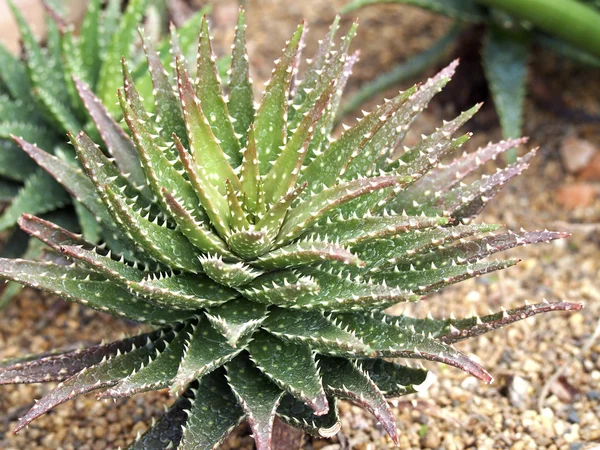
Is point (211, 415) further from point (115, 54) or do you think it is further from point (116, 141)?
point (115, 54)

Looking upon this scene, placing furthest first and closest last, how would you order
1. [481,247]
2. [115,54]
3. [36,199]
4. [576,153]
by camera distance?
[576,153] < [115,54] < [36,199] < [481,247]

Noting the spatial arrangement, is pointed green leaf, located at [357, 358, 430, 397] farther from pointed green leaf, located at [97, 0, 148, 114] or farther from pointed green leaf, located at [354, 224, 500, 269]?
pointed green leaf, located at [97, 0, 148, 114]

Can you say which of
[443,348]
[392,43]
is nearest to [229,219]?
[443,348]

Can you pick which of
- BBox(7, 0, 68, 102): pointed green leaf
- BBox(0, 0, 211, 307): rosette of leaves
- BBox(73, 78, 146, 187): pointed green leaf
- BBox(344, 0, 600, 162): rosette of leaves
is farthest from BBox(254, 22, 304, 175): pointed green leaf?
BBox(344, 0, 600, 162): rosette of leaves

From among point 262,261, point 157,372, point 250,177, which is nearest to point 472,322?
point 262,261

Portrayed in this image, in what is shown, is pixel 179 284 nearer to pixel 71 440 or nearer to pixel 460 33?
pixel 71 440

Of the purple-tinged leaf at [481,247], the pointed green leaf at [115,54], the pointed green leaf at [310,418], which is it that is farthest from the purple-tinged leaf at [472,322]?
the pointed green leaf at [115,54]
